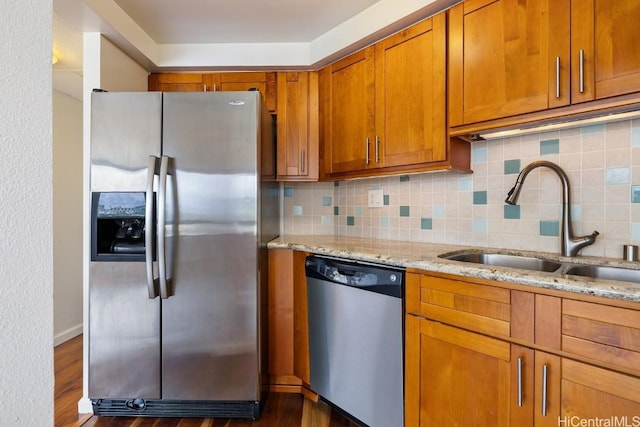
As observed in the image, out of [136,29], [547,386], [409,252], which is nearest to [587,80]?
[409,252]

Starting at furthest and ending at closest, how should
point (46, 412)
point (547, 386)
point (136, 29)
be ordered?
point (136, 29), point (547, 386), point (46, 412)

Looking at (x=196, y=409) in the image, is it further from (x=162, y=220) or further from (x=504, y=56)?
(x=504, y=56)

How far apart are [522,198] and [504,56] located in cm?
66

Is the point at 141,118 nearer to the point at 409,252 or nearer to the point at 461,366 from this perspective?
the point at 409,252

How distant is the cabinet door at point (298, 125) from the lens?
216 cm

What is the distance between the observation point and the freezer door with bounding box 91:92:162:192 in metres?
1.62

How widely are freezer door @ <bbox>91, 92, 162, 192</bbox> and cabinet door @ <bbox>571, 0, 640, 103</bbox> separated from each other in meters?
1.87

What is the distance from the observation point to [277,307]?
6.09ft

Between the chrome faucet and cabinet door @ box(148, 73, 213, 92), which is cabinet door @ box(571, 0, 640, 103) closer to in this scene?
the chrome faucet

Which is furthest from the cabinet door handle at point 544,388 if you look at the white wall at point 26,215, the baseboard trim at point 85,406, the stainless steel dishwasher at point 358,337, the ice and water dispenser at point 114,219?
the baseboard trim at point 85,406

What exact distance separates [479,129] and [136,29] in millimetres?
2056

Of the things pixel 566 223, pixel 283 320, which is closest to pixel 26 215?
pixel 283 320

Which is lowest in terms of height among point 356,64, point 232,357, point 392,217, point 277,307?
point 232,357

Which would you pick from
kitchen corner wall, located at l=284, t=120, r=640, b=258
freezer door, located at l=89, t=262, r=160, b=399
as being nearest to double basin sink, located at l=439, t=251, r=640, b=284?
kitchen corner wall, located at l=284, t=120, r=640, b=258
